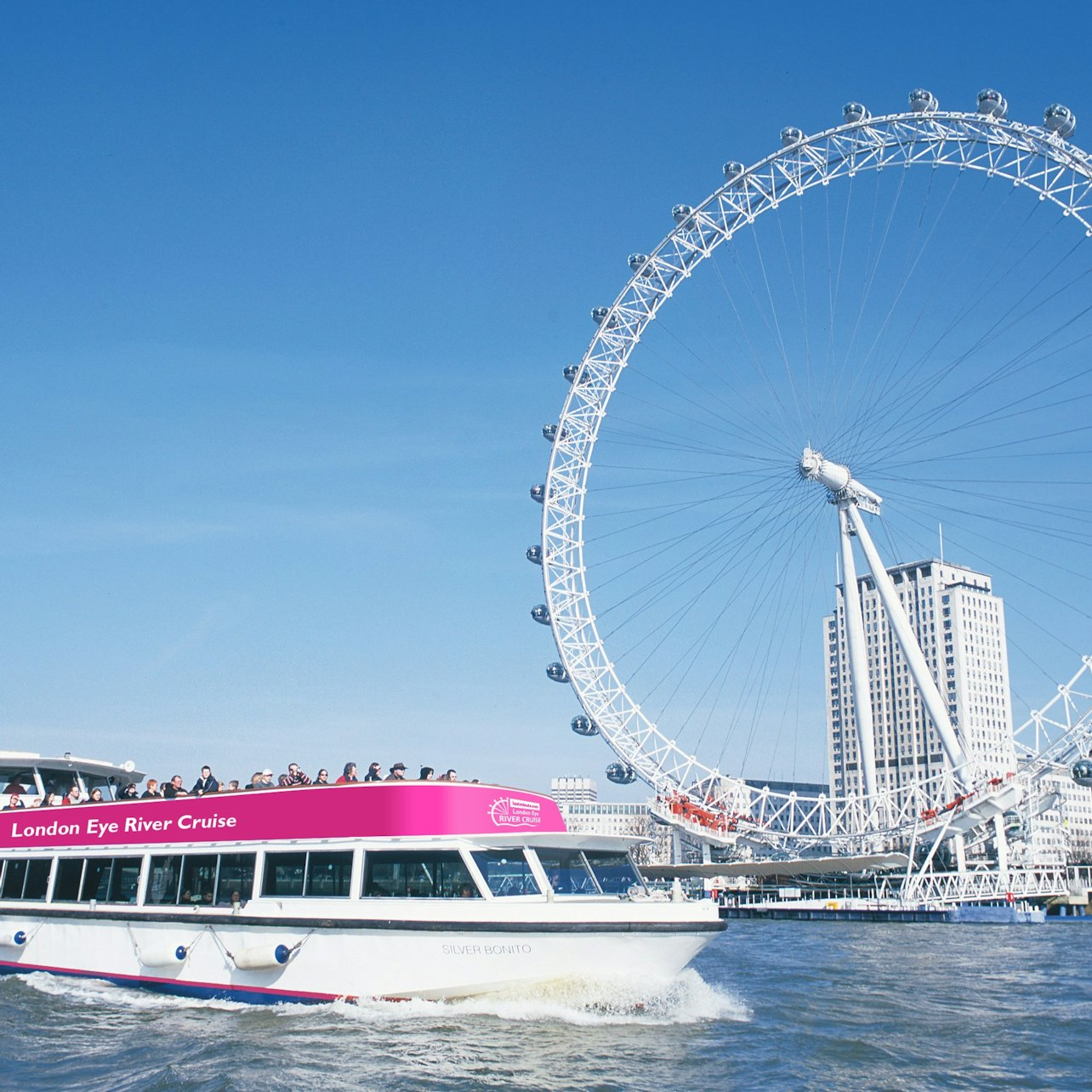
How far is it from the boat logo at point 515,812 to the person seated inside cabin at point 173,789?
7.07m

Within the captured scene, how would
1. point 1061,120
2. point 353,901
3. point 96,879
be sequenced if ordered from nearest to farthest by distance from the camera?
point 353,901 < point 96,879 < point 1061,120

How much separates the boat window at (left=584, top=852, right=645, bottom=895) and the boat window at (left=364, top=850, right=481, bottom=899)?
241 cm

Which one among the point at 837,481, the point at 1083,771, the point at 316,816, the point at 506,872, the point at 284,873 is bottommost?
the point at 284,873

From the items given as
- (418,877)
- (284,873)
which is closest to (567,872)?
(418,877)

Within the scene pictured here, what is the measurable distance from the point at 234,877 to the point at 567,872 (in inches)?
243

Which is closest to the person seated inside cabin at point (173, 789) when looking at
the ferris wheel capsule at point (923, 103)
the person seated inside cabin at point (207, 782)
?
the person seated inside cabin at point (207, 782)

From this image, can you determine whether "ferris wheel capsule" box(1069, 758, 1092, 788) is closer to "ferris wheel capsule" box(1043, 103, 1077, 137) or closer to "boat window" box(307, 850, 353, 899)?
"ferris wheel capsule" box(1043, 103, 1077, 137)

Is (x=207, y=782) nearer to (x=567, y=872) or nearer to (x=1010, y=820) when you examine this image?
(x=567, y=872)

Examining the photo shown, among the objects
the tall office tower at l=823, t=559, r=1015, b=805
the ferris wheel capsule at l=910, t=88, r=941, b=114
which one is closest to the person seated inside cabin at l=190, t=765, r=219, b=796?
the ferris wheel capsule at l=910, t=88, r=941, b=114

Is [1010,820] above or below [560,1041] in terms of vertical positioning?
above

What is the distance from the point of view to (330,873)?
20.6m

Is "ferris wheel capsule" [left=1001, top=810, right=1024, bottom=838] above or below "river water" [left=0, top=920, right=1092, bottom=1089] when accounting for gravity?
above

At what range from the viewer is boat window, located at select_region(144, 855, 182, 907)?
22.7 metres

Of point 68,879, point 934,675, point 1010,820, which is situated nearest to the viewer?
point 68,879
